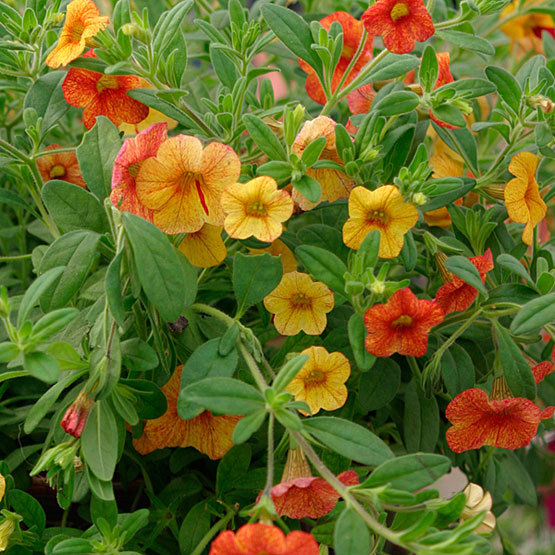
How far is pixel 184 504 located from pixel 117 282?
0.30m

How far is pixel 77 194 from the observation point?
0.59 meters

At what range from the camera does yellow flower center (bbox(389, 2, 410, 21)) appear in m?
0.60

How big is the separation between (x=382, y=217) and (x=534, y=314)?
14cm

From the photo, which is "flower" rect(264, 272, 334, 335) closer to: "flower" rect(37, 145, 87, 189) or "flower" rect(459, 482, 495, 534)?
"flower" rect(459, 482, 495, 534)

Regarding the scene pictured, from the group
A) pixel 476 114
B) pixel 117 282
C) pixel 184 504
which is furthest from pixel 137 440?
pixel 476 114

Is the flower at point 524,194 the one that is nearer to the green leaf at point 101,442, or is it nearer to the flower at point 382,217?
the flower at point 382,217

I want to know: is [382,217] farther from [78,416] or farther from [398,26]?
[78,416]

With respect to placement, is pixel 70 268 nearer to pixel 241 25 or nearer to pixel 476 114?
pixel 241 25

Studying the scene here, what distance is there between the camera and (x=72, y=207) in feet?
1.94

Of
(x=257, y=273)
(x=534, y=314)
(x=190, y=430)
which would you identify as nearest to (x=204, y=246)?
(x=257, y=273)

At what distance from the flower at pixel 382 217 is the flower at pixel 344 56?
19 cm

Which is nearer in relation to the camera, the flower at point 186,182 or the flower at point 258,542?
the flower at point 258,542

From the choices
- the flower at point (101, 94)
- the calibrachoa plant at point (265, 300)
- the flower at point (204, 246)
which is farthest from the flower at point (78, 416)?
the flower at point (101, 94)

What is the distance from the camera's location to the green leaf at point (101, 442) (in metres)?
0.51
